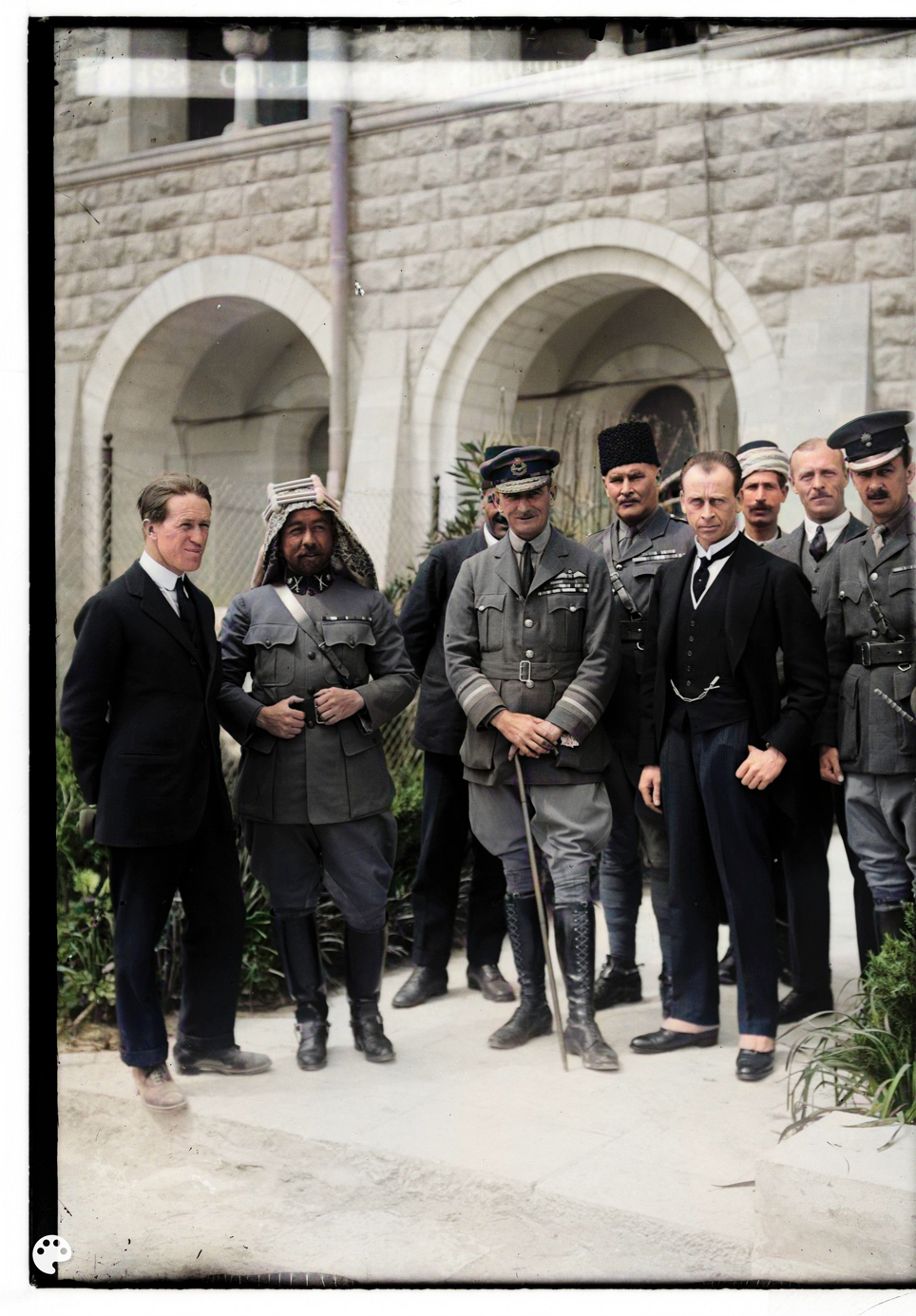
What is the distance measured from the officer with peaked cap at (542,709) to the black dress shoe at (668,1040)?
0.45 feet

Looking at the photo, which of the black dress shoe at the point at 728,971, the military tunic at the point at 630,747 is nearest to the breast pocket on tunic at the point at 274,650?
the military tunic at the point at 630,747

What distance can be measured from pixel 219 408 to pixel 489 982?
2.03 m

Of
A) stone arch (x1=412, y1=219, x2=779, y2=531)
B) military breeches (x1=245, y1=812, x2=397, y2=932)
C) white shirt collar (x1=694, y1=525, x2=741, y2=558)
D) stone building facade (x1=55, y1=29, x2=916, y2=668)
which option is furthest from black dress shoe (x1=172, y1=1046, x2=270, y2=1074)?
stone arch (x1=412, y1=219, x2=779, y2=531)

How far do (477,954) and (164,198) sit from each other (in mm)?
2558

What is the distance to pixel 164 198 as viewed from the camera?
13.7ft

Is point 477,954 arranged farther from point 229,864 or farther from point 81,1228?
point 81,1228

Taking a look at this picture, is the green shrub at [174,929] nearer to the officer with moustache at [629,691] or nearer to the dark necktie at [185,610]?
the officer with moustache at [629,691]

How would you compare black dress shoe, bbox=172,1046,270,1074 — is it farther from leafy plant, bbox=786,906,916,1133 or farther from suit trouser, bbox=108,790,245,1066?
leafy plant, bbox=786,906,916,1133

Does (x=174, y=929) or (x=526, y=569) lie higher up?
(x=526, y=569)

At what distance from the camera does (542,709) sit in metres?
4.09

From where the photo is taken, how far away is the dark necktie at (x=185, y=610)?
3.92 m

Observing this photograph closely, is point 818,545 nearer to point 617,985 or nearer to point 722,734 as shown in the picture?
point 722,734

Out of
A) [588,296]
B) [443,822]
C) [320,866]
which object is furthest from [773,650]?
[588,296]

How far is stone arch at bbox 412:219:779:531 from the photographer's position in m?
4.55
